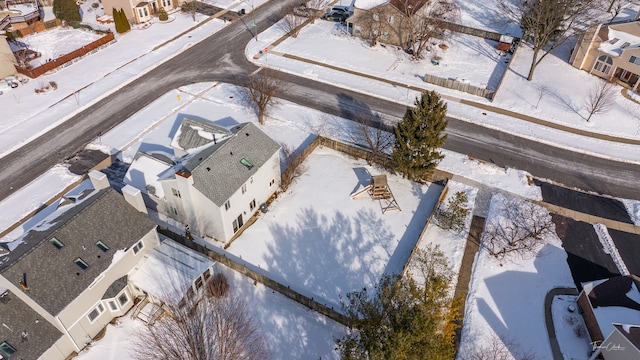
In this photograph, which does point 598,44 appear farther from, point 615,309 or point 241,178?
point 241,178

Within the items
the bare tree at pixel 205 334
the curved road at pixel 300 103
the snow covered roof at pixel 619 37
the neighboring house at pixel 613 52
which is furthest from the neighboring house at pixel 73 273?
the snow covered roof at pixel 619 37

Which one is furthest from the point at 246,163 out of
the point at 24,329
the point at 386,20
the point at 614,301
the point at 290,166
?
the point at 386,20

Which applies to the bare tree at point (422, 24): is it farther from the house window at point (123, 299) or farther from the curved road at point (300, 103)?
the house window at point (123, 299)

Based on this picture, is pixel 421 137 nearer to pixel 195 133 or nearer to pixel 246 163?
pixel 246 163

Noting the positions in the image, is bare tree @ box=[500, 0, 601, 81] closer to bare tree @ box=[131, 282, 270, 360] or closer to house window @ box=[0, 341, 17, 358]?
bare tree @ box=[131, 282, 270, 360]

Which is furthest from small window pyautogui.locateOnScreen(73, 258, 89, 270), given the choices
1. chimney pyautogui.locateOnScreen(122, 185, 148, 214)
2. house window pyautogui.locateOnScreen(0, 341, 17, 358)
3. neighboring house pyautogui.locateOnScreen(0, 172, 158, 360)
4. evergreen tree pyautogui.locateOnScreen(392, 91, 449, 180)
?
evergreen tree pyautogui.locateOnScreen(392, 91, 449, 180)

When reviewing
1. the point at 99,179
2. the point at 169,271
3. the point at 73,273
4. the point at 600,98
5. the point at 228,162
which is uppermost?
the point at 600,98
